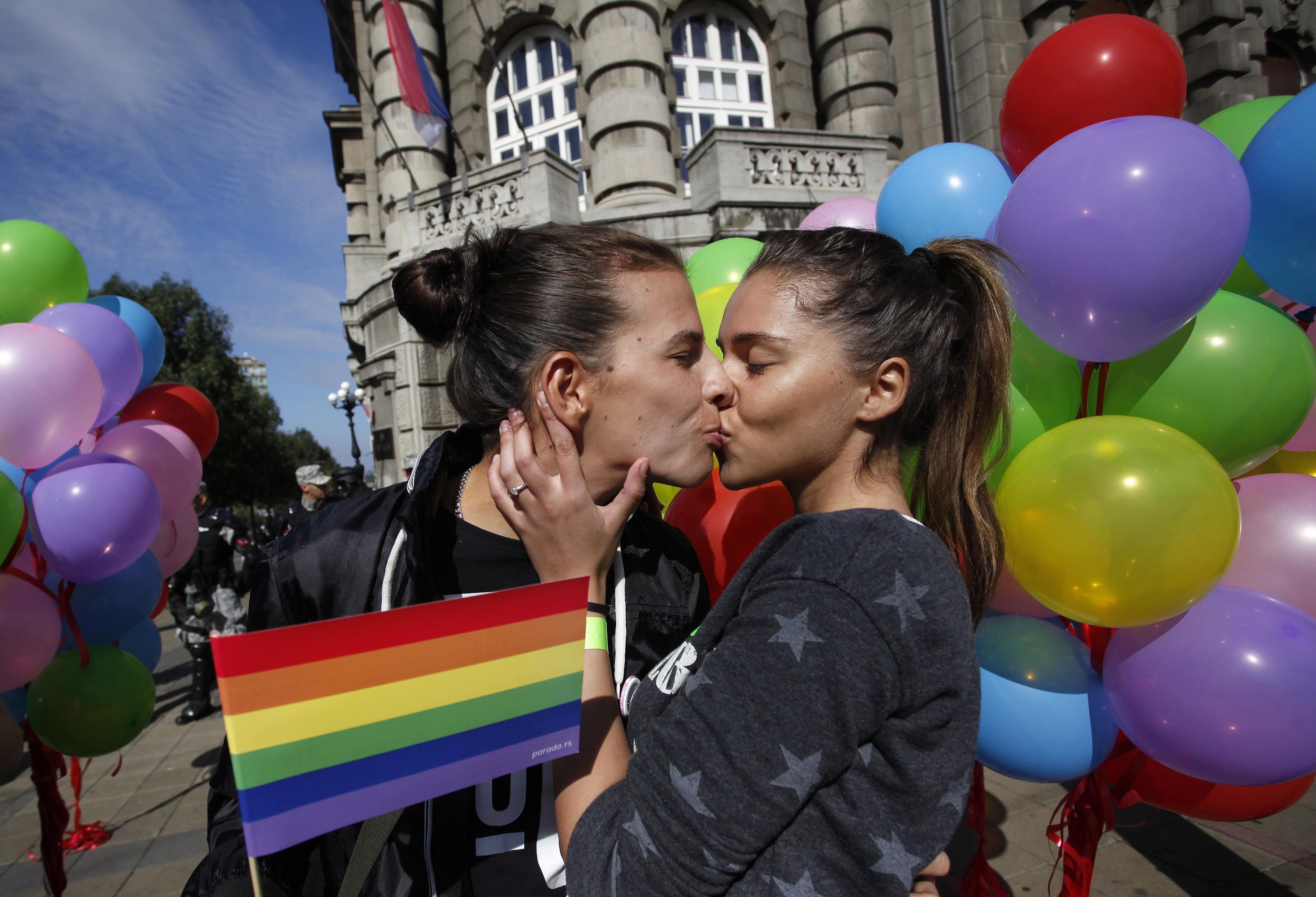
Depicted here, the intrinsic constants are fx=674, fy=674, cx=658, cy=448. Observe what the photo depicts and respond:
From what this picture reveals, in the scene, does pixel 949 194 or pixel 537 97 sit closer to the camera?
pixel 949 194

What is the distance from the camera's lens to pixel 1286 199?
1747mm

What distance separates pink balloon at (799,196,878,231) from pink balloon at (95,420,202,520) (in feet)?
11.0

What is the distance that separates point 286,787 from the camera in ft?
2.82

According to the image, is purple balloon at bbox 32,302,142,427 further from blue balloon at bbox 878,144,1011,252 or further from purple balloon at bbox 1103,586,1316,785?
purple balloon at bbox 1103,586,1316,785

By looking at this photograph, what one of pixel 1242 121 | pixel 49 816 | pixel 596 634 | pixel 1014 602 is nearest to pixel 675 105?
pixel 1242 121

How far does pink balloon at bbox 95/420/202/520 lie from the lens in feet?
11.2

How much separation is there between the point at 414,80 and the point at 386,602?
12.1m

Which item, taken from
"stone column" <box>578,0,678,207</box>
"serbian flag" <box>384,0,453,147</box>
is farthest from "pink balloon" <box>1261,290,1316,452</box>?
"serbian flag" <box>384,0,453,147</box>

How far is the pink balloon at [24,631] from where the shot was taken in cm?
270

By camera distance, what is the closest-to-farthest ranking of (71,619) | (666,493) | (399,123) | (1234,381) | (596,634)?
1. (596,634)
2. (1234,381)
3. (666,493)
4. (71,619)
5. (399,123)

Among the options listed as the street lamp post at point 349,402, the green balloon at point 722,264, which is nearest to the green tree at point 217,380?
the street lamp post at point 349,402

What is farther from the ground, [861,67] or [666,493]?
[861,67]

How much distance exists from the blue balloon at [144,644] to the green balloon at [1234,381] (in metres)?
4.54

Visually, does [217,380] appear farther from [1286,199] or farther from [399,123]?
[1286,199]
